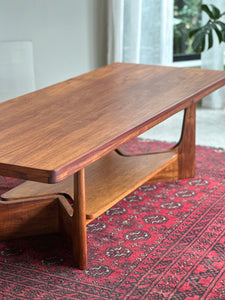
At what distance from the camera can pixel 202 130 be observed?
4.48 metres

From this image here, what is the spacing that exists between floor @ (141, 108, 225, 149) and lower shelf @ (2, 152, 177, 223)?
1007mm

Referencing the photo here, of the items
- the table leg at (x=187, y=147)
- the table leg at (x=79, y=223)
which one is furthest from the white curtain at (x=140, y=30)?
the table leg at (x=79, y=223)

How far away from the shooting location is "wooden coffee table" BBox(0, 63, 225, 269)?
2.06 metres

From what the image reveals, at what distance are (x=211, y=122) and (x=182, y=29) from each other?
1.58m

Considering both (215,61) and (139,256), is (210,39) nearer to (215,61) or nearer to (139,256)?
(215,61)

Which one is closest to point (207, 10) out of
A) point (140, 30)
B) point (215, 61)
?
point (215, 61)

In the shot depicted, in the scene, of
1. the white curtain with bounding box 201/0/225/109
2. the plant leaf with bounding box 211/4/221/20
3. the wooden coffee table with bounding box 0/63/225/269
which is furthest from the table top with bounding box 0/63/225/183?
the white curtain with bounding box 201/0/225/109

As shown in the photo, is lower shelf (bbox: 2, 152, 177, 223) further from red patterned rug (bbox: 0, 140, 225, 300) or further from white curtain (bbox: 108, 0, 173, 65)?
white curtain (bbox: 108, 0, 173, 65)

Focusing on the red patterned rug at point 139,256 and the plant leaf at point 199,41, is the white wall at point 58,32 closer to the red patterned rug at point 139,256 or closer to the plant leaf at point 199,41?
the plant leaf at point 199,41

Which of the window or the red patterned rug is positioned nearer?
the red patterned rug

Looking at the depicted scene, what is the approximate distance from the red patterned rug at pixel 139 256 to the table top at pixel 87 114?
550 millimetres

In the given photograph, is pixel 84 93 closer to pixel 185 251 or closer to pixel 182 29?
pixel 185 251

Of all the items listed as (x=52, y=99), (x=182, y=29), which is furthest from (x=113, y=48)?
(x=52, y=99)

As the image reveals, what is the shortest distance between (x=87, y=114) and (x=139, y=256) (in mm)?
722
